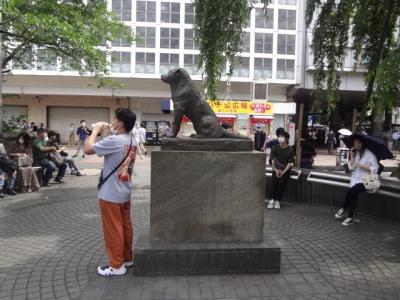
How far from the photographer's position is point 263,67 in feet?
114

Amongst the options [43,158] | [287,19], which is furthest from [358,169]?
[287,19]

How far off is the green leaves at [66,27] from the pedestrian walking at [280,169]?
6.87 metres

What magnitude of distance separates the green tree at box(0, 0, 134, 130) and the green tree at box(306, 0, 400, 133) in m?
7.00

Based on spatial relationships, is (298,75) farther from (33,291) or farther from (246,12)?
(33,291)

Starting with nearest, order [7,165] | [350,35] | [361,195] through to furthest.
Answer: [361,195], [350,35], [7,165]

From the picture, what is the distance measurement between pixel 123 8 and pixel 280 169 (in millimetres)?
29269

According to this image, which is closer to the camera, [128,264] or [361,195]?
[128,264]

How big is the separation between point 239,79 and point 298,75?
488 cm

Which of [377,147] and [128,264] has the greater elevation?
[377,147]

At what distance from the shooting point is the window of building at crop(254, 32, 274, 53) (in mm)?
34812

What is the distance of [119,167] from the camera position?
14.7ft

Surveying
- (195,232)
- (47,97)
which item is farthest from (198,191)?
(47,97)

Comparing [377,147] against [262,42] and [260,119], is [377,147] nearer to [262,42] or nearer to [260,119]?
[260,119]

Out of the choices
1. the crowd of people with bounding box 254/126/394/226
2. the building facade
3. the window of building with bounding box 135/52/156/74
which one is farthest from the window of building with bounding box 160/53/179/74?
the crowd of people with bounding box 254/126/394/226
